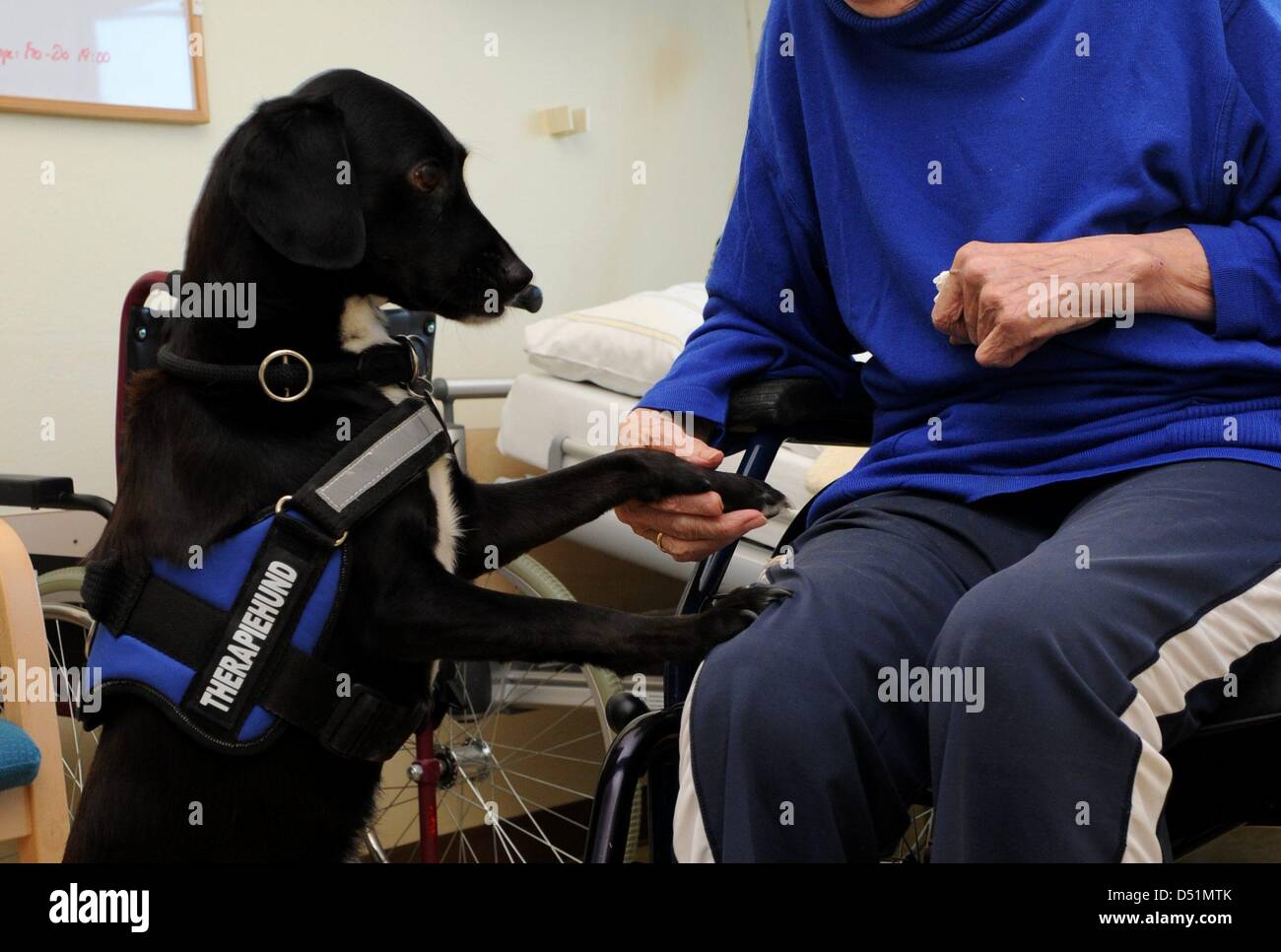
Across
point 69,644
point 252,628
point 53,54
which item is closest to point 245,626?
point 252,628

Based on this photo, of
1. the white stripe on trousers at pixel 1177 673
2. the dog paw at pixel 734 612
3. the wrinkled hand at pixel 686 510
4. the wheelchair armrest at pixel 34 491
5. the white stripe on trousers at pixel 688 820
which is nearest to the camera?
the white stripe on trousers at pixel 1177 673

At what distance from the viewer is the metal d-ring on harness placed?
3.04 ft

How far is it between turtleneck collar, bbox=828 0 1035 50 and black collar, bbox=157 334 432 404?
0.48m

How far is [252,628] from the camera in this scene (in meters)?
0.92

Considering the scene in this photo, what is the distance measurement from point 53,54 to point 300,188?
1.07 metres

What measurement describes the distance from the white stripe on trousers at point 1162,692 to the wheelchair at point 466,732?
790 mm

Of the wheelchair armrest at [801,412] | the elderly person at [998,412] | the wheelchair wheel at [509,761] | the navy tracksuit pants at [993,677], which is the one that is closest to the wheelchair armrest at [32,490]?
the wheelchair wheel at [509,761]

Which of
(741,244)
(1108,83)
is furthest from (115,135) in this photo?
(1108,83)

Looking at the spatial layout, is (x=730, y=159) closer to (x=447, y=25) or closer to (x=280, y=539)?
(x=447, y=25)

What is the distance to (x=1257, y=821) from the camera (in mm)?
806

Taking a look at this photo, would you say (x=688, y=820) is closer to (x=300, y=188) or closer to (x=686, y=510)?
(x=686, y=510)

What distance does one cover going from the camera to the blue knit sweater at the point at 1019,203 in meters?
0.86

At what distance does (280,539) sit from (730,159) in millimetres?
2059

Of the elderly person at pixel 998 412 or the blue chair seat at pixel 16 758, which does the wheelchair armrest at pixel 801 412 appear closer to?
the elderly person at pixel 998 412
